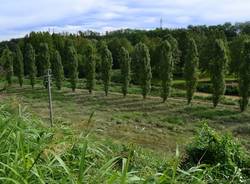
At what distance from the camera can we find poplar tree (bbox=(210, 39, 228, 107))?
3231 centimetres

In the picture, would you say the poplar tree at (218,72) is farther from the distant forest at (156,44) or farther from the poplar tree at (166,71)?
the distant forest at (156,44)

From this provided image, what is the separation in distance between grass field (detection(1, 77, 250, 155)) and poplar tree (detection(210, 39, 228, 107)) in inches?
37.1

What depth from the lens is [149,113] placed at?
30.6m

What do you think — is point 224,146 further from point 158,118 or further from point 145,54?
point 145,54

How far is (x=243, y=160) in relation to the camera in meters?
10.0

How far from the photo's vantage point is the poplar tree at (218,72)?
3231 cm

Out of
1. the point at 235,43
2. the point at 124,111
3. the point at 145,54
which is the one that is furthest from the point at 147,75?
the point at 235,43

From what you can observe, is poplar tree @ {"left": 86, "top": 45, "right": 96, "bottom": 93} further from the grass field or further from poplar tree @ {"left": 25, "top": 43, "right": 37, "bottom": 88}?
poplar tree @ {"left": 25, "top": 43, "right": 37, "bottom": 88}

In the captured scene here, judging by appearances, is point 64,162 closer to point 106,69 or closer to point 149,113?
point 149,113

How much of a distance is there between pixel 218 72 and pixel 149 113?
19.1ft

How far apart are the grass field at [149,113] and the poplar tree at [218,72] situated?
0.94m

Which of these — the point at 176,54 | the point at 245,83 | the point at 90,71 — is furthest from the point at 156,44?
the point at 245,83

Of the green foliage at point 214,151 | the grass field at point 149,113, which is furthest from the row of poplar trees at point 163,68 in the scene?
the green foliage at point 214,151

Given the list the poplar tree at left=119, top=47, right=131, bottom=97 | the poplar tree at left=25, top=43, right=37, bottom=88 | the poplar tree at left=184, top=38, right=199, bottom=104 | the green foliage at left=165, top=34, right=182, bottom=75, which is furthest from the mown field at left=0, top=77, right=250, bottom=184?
the green foliage at left=165, top=34, right=182, bottom=75
